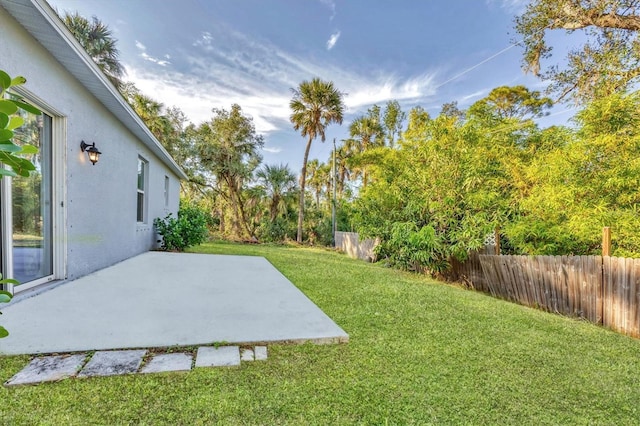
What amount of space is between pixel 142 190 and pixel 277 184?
962 centimetres

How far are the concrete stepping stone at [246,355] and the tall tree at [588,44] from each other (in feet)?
23.4

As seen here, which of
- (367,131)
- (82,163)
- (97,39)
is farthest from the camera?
(367,131)

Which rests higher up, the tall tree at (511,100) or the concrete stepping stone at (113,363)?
the tall tree at (511,100)

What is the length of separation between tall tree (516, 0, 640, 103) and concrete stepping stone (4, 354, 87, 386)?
8.08 m

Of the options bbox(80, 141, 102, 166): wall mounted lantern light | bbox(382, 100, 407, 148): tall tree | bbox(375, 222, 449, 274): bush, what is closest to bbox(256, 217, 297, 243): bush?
bbox(382, 100, 407, 148): tall tree

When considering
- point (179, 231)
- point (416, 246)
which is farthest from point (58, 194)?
point (416, 246)

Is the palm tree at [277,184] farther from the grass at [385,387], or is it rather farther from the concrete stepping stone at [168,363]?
the concrete stepping stone at [168,363]

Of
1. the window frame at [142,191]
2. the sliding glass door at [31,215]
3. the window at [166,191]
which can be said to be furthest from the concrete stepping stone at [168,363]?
the window at [166,191]

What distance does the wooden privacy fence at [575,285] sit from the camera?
11.4 ft

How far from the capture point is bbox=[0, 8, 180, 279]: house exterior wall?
287 centimetres

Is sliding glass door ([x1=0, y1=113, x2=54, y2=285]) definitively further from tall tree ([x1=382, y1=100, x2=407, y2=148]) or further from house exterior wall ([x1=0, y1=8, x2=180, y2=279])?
tall tree ([x1=382, y1=100, x2=407, y2=148])

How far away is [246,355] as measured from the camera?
2.07 meters

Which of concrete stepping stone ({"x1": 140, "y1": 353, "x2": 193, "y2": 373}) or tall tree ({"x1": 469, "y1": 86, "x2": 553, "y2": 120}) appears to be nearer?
concrete stepping stone ({"x1": 140, "y1": 353, "x2": 193, "y2": 373})

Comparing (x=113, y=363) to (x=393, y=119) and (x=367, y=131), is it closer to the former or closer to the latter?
(x=367, y=131)
